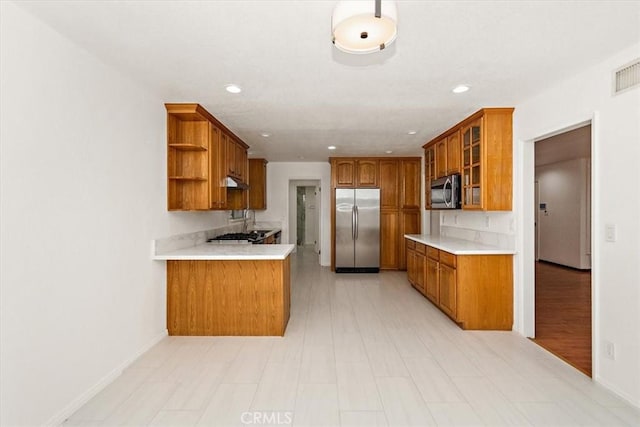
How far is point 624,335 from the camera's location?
7.13 ft

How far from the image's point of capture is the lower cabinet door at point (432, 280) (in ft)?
13.1

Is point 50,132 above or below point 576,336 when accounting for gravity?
above

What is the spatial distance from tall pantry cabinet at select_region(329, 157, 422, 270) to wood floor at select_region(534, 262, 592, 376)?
246 cm

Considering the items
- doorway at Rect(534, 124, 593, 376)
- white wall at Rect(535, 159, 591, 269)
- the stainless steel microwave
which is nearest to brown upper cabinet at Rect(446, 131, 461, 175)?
the stainless steel microwave

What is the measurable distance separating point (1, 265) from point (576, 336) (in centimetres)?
471

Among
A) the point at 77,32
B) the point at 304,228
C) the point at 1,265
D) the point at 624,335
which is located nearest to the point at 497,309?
the point at 624,335

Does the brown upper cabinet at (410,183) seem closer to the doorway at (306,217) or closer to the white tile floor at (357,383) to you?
the white tile floor at (357,383)

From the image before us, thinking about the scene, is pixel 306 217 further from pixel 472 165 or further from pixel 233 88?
pixel 233 88

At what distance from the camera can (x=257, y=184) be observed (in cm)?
673

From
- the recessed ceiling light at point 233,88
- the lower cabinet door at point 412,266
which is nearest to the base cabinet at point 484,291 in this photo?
the lower cabinet door at point 412,266

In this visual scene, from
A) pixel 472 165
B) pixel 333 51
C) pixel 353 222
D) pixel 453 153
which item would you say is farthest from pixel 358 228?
pixel 333 51

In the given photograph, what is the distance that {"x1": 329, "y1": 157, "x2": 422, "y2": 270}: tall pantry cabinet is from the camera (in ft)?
21.2

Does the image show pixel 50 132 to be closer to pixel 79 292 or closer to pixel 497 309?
pixel 79 292

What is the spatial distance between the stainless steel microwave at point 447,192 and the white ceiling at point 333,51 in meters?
0.86
